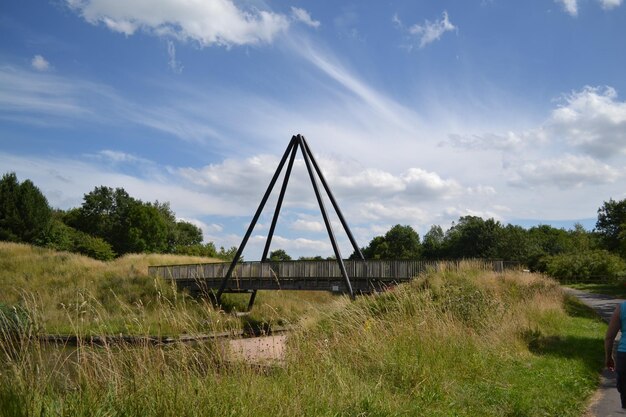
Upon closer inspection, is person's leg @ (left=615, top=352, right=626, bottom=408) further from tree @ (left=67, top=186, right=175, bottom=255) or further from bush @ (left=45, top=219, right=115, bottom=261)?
tree @ (left=67, top=186, right=175, bottom=255)

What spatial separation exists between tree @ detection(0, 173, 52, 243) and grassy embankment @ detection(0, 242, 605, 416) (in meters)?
59.7

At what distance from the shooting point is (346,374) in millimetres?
6336

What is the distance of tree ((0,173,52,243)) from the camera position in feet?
195

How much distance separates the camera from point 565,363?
32.6 feet

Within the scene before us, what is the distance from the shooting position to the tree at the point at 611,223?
211 feet

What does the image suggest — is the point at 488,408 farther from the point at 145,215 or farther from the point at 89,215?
the point at 89,215

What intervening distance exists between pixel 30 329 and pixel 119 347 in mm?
1070

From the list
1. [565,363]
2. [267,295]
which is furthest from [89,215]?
[565,363]

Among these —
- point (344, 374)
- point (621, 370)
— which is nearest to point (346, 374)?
point (344, 374)

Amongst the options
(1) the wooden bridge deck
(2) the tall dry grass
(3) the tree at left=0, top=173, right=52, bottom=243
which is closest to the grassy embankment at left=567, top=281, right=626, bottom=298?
(1) the wooden bridge deck

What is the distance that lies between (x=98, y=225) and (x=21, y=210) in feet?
59.9

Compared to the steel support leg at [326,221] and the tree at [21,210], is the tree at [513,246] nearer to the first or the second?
the steel support leg at [326,221]

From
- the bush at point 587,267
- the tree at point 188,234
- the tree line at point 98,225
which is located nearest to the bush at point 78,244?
the tree line at point 98,225

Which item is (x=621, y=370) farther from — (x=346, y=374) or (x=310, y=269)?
(x=310, y=269)
